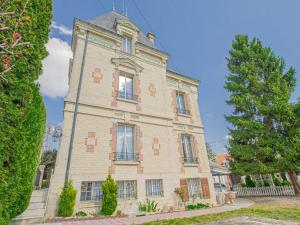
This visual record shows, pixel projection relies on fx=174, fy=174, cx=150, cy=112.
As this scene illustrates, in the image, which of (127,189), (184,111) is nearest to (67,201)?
(127,189)

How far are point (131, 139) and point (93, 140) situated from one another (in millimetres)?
2063

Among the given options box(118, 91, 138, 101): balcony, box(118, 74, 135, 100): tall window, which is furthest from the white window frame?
box(118, 74, 135, 100): tall window

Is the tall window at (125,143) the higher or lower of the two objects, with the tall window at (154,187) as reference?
higher

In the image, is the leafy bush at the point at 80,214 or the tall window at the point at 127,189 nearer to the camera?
the leafy bush at the point at 80,214

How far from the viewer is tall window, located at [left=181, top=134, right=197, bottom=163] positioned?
10828mm

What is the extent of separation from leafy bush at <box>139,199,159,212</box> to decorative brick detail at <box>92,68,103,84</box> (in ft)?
20.9

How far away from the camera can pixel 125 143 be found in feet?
29.1

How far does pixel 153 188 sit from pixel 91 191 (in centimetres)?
302

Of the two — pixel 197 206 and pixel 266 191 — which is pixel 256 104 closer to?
pixel 266 191

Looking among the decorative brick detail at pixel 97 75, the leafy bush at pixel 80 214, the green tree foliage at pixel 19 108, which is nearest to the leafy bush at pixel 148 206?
the leafy bush at pixel 80 214

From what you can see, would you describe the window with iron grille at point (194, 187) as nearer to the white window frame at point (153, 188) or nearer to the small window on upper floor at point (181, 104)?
the white window frame at point (153, 188)

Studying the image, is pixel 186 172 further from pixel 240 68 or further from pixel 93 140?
pixel 240 68

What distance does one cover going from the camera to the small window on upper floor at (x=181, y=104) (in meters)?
12.1

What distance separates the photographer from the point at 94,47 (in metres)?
9.72
